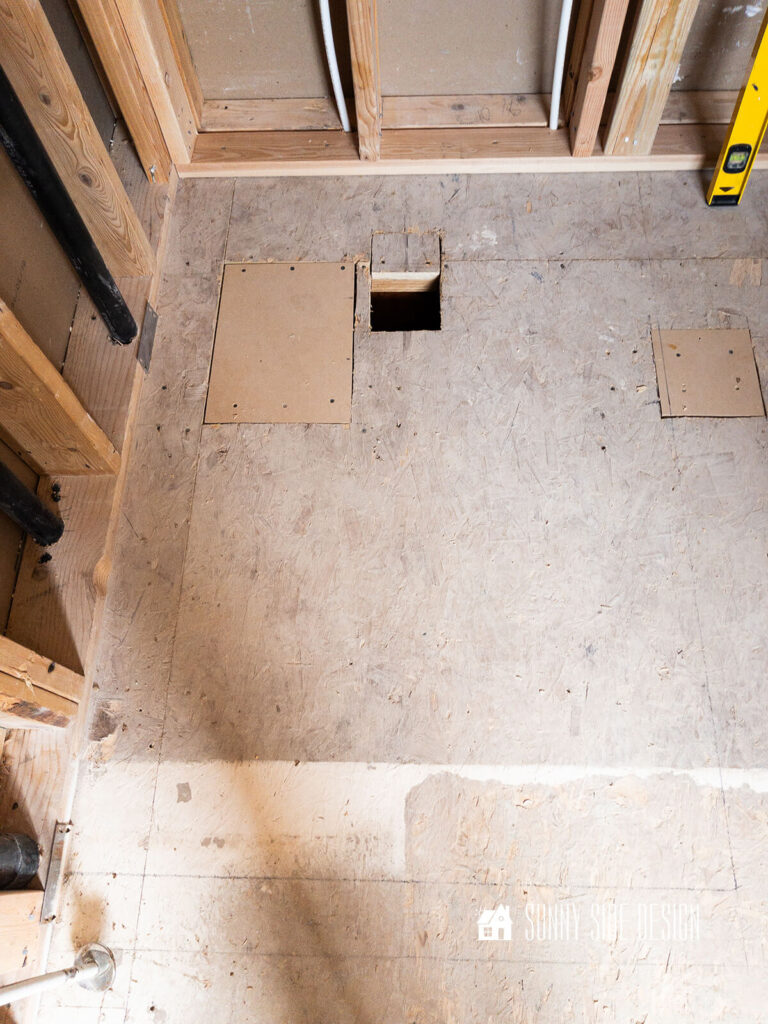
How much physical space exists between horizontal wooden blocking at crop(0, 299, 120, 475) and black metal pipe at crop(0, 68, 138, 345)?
37 cm

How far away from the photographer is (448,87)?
2424 mm

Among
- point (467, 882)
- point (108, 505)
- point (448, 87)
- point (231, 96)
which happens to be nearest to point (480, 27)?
point (448, 87)

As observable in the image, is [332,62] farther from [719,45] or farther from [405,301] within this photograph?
[719,45]

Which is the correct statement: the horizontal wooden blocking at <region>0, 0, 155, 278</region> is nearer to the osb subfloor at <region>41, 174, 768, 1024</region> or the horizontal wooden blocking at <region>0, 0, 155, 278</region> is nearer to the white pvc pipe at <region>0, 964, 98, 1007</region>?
the osb subfloor at <region>41, 174, 768, 1024</region>

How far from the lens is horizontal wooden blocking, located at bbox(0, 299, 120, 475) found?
151 cm

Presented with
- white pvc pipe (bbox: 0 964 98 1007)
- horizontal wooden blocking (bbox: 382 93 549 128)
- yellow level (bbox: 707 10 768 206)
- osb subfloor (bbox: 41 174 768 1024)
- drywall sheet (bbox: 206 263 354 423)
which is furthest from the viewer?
horizontal wooden blocking (bbox: 382 93 549 128)

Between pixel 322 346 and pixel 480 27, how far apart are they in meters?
1.17

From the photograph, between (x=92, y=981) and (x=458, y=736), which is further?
(x=458, y=736)

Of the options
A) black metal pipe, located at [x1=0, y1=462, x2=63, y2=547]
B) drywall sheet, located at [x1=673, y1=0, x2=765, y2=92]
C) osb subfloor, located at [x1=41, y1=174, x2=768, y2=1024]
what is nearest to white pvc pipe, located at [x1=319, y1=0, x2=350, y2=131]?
osb subfloor, located at [x1=41, y1=174, x2=768, y2=1024]

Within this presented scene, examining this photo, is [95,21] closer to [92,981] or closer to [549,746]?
[549,746]

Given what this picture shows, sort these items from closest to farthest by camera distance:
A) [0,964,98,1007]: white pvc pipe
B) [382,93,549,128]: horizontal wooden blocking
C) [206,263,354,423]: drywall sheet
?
[0,964,98,1007]: white pvc pipe
[206,263,354,423]: drywall sheet
[382,93,549,128]: horizontal wooden blocking

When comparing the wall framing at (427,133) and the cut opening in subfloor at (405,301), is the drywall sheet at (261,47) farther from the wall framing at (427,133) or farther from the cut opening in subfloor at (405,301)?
the cut opening in subfloor at (405,301)

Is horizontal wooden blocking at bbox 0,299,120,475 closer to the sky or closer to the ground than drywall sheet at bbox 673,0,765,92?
closer to the ground

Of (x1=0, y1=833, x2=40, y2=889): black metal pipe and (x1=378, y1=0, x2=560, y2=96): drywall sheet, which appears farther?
(x1=378, y1=0, x2=560, y2=96): drywall sheet
